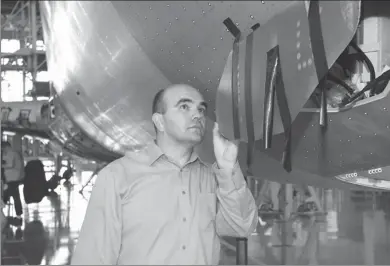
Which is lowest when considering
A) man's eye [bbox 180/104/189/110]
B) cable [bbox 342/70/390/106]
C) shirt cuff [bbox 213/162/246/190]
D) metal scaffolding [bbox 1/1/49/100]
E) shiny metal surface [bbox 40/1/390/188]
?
shirt cuff [bbox 213/162/246/190]

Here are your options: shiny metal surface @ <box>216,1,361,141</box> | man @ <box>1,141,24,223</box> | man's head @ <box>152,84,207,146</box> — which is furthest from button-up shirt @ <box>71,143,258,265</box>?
man @ <box>1,141,24,223</box>

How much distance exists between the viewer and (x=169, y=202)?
2.12 metres

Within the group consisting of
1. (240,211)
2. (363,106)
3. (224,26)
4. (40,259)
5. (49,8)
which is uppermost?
(49,8)

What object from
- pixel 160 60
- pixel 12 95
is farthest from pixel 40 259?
pixel 12 95

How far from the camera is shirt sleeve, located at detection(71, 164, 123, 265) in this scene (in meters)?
2.04

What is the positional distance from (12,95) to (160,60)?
3250cm

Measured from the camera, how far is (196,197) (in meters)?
2.17

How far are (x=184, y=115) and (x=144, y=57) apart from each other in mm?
1682

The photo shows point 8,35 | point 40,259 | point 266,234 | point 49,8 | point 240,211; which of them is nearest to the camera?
point 240,211

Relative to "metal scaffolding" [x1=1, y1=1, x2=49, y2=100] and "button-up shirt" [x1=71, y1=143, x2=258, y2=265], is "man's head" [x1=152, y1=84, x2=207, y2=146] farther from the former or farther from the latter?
"metal scaffolding" [x1=1, y1=1, x2=49, y2=100]

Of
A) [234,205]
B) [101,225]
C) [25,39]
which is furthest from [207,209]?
[25,39]

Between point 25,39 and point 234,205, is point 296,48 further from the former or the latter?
point 25,39

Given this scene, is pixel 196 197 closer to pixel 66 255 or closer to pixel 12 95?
pixel 66 255

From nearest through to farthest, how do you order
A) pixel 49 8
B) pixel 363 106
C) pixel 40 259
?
pixel 363 106 < pixel 49 8 < pixel 40 259
